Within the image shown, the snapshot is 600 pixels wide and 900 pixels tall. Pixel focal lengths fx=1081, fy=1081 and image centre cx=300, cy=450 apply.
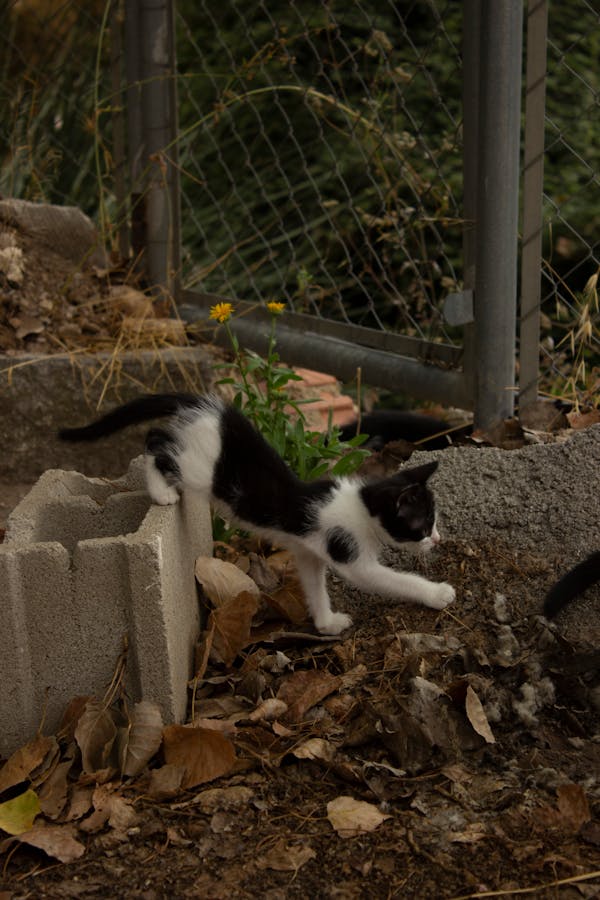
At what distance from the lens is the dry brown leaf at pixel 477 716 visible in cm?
222

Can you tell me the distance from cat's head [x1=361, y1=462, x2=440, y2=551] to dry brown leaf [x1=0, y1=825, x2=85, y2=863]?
1.05m

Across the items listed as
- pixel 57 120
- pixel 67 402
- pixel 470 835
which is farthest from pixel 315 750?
pixel 57 120

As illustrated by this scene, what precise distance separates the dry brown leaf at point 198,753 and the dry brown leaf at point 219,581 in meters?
0.53

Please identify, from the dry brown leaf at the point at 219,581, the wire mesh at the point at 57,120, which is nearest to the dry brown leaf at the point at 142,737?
the dry brown leaf at the point at 219,581

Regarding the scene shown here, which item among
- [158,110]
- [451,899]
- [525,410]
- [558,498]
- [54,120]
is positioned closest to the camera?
[451,899]

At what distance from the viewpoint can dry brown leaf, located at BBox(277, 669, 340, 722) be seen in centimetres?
242

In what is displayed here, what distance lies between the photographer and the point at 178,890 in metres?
1.93

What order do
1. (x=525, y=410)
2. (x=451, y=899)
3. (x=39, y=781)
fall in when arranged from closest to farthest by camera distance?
1. (x=451, y=899)
2. (x=39, y=781)
3. (x=525, y=410)

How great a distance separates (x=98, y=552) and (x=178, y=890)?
705 millimetres

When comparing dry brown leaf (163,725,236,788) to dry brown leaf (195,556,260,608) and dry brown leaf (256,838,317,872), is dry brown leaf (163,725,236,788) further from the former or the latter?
dry brown leaf (195,556,260,608)

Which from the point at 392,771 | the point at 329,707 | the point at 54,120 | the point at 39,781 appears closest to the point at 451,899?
the point at 392,771

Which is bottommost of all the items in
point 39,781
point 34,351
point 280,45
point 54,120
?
point 39,781

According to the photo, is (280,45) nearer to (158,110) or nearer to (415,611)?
(158,110)

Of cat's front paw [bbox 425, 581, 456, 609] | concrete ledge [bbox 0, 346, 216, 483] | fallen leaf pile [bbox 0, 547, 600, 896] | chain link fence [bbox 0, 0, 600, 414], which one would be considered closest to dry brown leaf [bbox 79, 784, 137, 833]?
fallen leaf pile [bbox 0, 547, 600, 896]
